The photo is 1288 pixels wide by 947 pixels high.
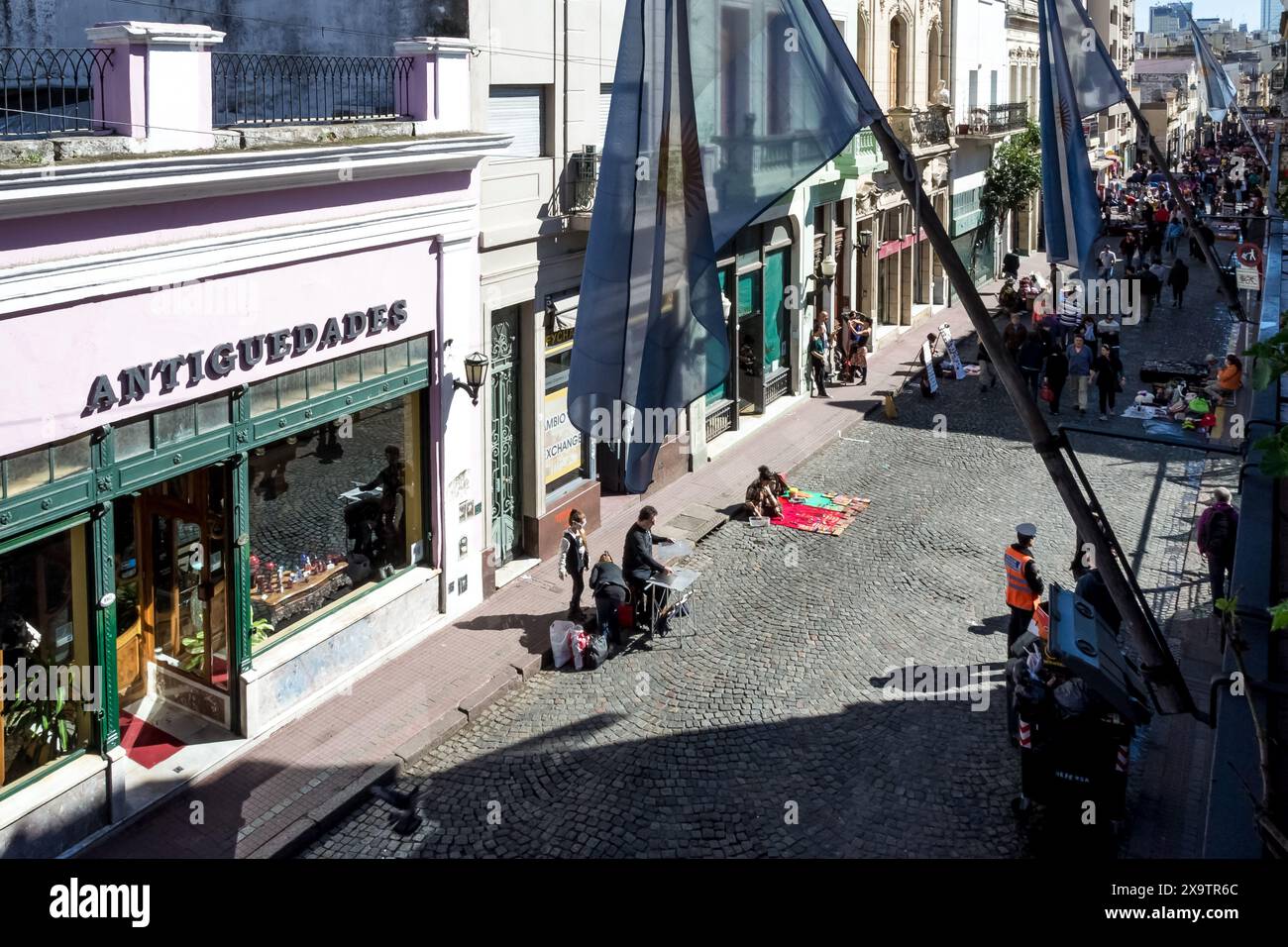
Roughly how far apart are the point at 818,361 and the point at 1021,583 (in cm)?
1360

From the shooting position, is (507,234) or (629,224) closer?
(629,224)

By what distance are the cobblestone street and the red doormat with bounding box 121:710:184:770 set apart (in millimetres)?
1996

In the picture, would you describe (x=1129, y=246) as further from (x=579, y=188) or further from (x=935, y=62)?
(x=579, y=188)

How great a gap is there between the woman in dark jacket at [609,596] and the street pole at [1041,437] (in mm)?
8296

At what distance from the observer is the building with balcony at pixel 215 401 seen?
10.1 meters

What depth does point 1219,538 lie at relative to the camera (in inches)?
579

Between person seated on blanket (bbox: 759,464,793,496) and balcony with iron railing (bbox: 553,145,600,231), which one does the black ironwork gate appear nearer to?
balcony with iron railing (bbox: 553,145,600,231)

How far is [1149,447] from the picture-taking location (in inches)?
909

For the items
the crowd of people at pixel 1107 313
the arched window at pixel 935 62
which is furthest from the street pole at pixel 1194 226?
the arched window at pixel 935 62

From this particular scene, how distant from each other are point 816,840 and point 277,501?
6.15m

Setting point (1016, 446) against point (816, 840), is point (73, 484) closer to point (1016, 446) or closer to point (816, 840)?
point (816, 840)

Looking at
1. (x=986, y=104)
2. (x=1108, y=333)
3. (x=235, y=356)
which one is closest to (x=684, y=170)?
(x=235, y=356)

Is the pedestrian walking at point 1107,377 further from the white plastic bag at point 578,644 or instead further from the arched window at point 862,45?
the white plastic bag at point 578,644
